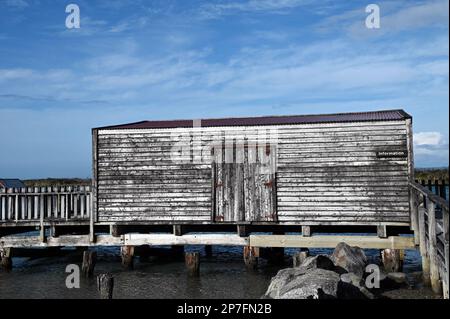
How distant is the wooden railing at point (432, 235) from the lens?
9.77 m

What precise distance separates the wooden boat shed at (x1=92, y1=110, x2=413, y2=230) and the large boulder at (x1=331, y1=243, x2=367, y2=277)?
59.8 inches

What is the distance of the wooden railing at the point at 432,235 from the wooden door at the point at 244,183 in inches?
177

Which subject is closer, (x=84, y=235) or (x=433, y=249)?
(x=433, y=249)

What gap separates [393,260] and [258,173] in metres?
5.19

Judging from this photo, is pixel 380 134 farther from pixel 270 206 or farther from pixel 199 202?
pixel 199 202

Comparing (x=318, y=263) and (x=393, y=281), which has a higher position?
(x=318, y=263)

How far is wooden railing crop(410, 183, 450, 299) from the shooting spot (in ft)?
32.0

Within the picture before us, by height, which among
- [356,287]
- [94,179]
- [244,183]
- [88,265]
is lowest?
[88,265]

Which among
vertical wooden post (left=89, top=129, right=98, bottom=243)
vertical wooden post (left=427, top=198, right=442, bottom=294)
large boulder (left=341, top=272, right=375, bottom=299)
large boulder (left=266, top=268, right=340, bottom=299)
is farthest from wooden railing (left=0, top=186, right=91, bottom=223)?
vertical wooden post (left=427, top=198, right=442, bottom=294)

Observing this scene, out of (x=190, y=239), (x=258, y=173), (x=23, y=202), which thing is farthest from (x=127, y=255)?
(x=258, y=173)

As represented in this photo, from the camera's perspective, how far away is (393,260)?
14.6 m

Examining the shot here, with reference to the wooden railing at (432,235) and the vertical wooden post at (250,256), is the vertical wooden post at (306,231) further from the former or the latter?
the wooden railing at (432,235)

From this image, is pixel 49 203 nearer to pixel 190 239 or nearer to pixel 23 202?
pixel 23 202
